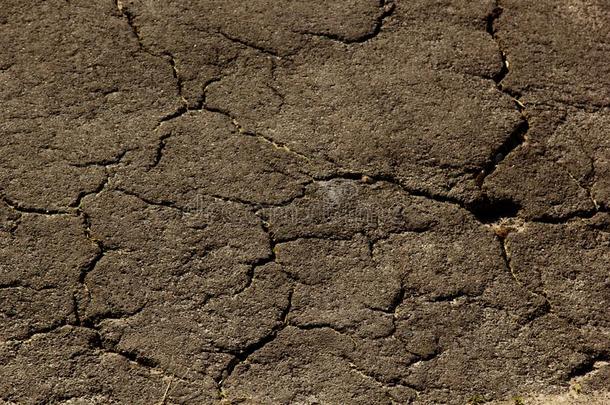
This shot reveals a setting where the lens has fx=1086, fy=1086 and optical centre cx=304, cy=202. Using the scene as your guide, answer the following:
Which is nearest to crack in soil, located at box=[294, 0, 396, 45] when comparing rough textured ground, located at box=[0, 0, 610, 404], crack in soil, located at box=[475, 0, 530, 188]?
rough textured ground, located at box=[0, 0, 610, 404]

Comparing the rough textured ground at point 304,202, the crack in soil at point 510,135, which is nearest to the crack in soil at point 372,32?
the rough textured ground at point 304,202

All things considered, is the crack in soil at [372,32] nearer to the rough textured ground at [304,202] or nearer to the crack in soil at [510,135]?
the rough textured ground at [304,202]

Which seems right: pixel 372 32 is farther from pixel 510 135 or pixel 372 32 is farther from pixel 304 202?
pixel 304 202

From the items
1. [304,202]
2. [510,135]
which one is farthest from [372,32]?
[304,202]

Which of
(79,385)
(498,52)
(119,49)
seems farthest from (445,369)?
(119,49)

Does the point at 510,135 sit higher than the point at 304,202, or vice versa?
the point at 510,135

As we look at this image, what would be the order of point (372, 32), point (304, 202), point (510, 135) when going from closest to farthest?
point (304, 202)
point (510, 135)
point (372, 32)

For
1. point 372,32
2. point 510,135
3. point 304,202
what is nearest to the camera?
point 304,202

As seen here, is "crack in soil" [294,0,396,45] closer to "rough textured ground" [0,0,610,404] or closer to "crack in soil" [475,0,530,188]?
"rough textured ground" [0,0,610,404]

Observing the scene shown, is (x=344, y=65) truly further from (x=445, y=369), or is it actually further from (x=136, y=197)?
(x=445, y=369)

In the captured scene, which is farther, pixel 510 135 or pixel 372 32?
pixel 372 32
